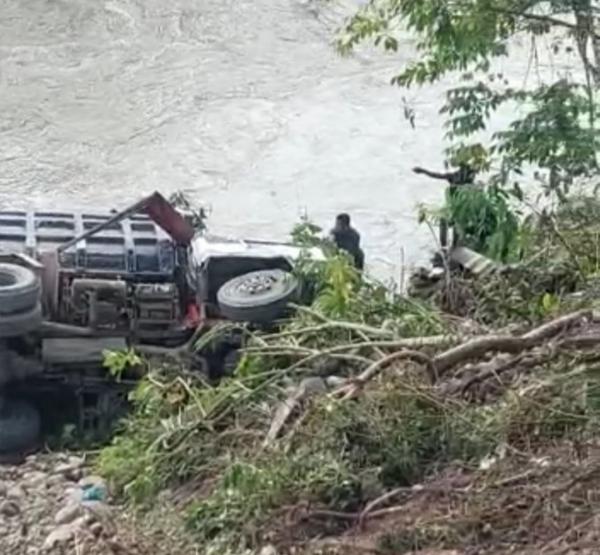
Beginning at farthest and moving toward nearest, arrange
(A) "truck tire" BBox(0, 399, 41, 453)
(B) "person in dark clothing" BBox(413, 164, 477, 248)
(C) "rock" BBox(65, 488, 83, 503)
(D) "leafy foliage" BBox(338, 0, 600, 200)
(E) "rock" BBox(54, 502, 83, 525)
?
(B) "person in dark clothing" BBox(413, 164, 477, 248) → (A) "truck tire" BBox(0, 399, 41, 453) → (D) "leafy foliage" BBox(338, 0, 600, 200) → (C) "rock" BBox(65, 488, 83, 503) → (E) "rock" BBox(54, 502, 83, 525)

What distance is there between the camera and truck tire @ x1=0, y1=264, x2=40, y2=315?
10.0 m

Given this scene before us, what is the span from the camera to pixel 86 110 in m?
22.8

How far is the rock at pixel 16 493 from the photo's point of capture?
779cm

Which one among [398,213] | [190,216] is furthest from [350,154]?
[190,216]

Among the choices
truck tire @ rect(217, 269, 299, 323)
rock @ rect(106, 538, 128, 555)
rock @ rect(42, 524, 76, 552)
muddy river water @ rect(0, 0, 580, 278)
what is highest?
rock @ rect(106, 538, 128, 555)

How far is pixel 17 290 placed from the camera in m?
10.0

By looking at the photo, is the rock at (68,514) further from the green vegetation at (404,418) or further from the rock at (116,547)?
the rock at (116,547)

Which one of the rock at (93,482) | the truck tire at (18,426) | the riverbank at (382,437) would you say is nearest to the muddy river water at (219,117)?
the truck tire at (18,426)

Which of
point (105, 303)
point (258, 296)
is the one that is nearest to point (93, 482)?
point (258, 296)

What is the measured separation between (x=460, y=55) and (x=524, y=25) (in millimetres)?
566

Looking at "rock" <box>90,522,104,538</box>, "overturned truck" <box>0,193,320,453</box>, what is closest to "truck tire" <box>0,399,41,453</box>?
"overturned truck" <box>0,193,320,453</box>

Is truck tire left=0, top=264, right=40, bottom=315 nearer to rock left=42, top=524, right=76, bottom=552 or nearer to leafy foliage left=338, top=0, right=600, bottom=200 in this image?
leafy foliage left=338, top=0, right=600, bottom=200

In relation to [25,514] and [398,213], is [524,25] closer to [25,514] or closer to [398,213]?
[25,514]

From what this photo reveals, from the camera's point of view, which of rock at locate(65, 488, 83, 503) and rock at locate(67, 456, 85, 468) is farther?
rock at locate(67, 456, 85, 468)
